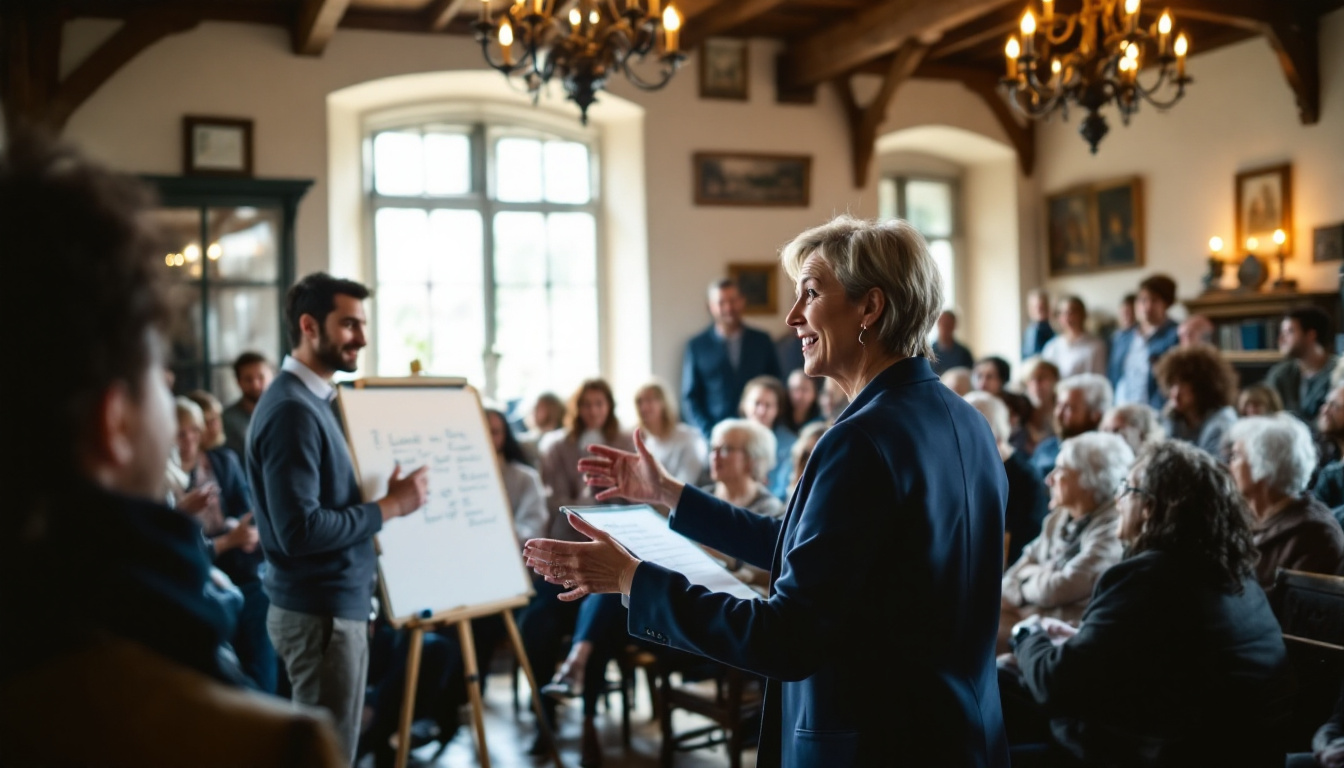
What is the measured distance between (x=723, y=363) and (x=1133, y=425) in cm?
321

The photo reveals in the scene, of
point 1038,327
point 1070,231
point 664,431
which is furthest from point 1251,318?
point 664,431

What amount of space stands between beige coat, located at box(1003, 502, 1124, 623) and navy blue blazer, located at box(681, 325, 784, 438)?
3817 mm

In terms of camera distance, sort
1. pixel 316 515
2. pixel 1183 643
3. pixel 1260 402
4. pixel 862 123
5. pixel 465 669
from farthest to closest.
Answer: pixel 862 123 → pixel 1260 402 → pixel 465 669 → pixel 316 515 → pixel 1183 643

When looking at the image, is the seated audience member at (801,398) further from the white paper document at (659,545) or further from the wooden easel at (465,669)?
the white paper document at (659,545)

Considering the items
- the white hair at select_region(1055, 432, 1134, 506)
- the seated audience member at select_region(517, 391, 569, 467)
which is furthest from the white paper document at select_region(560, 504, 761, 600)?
the seated audience member at select_region(517, 391, 569, 467)

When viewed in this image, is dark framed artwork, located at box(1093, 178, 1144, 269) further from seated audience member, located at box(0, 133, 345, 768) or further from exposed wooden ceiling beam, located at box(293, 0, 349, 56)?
seated audience member, located at box(0, 133, 345, 768)

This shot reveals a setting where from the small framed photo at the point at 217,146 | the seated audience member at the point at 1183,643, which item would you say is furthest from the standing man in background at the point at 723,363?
the seated audience member at the point at 1183,643

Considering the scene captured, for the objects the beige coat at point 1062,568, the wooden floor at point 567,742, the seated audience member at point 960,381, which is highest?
the seated audience member at point 960,381

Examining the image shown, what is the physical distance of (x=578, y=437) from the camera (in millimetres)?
5863

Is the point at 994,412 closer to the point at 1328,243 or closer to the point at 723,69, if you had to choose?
the point at 1328,243

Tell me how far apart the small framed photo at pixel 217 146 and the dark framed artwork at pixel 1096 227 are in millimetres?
6499

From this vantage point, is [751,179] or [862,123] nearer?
[751,179]

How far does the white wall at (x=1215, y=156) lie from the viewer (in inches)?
296

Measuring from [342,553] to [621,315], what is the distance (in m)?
5.58
